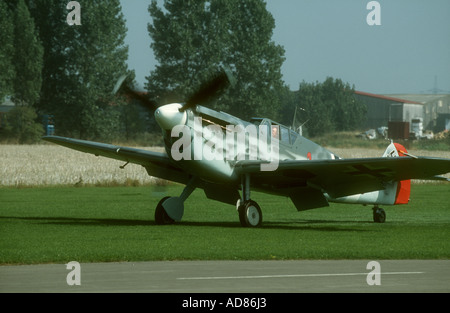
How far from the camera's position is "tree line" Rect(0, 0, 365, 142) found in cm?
7662

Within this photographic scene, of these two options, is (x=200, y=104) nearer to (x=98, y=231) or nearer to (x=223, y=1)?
(x=98, y=231)

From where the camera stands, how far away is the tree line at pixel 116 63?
76.6 m

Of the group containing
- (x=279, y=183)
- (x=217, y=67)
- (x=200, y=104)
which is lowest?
(x=279, y=183)

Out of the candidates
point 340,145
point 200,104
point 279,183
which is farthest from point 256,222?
point 340,145

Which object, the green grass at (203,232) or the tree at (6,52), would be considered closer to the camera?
the green grass at (203,232)

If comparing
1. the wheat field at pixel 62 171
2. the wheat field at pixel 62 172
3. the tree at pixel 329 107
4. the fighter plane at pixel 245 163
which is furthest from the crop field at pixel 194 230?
the tree at pixel 329 107

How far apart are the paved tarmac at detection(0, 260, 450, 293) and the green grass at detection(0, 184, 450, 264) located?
0.95 metres

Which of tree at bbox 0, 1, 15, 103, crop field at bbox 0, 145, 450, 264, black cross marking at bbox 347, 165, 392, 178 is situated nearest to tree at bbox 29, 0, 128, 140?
tree at bbox 0, 1, 15, 103

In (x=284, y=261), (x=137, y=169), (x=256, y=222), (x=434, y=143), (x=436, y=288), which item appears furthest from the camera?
(x=434, y=143)

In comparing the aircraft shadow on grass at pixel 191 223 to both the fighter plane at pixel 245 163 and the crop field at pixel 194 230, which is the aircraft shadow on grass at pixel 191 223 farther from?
the fighter plane at pixel 245 163

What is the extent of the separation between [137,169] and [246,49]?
1445 inches

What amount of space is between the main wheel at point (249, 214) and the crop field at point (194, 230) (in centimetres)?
24

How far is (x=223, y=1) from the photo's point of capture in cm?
7881

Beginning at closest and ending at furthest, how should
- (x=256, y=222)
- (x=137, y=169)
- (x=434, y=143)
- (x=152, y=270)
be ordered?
1. (x=152, y=270)
2. (x=256, y=222)
3. (x=137, y=169)
4. (x=434, y=143)
